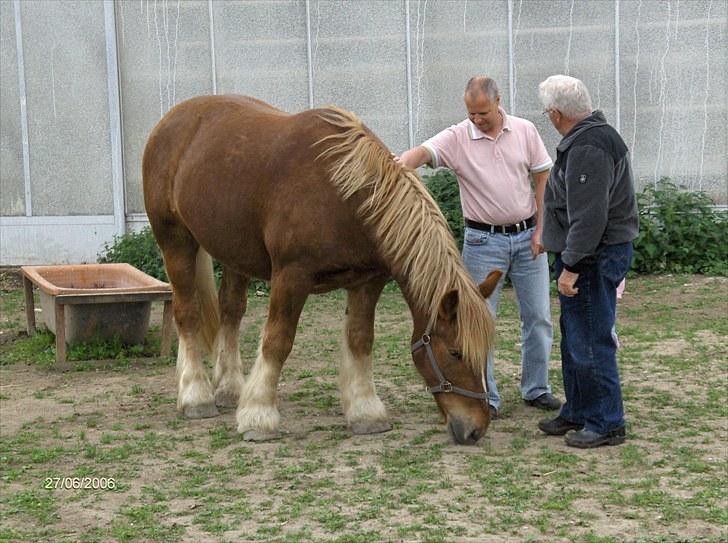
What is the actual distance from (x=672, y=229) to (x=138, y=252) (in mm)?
5643

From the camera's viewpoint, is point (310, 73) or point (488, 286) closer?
point (488, 286)

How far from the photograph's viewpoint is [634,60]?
11.7m

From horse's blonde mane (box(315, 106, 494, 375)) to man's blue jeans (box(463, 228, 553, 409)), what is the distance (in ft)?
2.13

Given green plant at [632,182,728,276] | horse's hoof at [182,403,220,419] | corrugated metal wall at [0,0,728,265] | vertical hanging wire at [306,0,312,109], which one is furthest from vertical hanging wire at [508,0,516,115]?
horse's hoof at [182,403,220,419]

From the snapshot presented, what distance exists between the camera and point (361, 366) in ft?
19.9

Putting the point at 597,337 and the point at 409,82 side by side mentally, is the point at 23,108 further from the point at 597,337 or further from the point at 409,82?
the point at 597,337

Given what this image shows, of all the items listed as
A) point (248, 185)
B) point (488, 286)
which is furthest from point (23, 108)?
point (488, 286)

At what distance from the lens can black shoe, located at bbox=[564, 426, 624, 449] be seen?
18.1 feet

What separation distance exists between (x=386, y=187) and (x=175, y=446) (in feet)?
5.90

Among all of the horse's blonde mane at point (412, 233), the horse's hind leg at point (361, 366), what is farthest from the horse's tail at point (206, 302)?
the horse's blonde mane at point (412, 233)

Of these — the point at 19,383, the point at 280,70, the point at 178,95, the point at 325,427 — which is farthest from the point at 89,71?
the point at 325,427

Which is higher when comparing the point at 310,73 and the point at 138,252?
the point at 310,73

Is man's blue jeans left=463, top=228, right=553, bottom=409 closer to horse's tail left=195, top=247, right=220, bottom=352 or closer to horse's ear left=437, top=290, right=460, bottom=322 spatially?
horse's ear left=437, top=290, right=460, bottom=322

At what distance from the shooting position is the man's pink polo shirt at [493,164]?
604 centimetres
